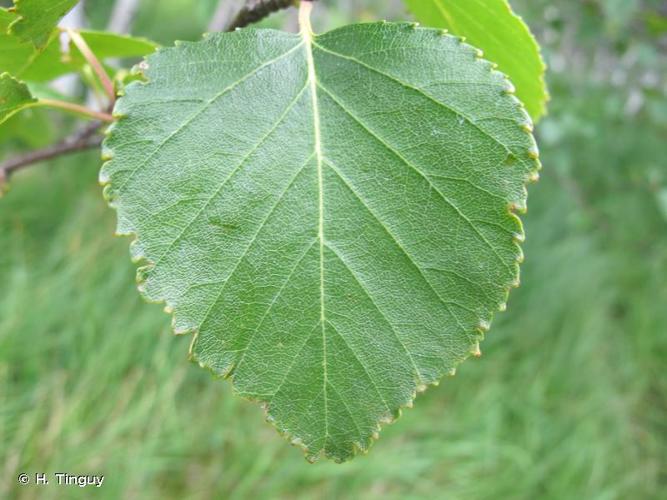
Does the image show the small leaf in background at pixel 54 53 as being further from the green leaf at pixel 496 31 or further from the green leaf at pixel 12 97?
the green leaf at pixel 496 31

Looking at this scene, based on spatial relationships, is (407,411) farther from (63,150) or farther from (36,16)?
(36,16)

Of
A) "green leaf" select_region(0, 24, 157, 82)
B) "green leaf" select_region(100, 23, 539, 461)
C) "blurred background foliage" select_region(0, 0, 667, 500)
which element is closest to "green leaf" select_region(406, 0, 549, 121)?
"green leaf" select_region(100, 23, 539, 461)

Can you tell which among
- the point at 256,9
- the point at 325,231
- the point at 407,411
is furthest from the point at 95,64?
the point at 407,411

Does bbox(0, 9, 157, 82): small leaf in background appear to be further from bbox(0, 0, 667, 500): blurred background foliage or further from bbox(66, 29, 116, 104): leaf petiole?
bbox(0, 0, 667, 500): blurred background foliage

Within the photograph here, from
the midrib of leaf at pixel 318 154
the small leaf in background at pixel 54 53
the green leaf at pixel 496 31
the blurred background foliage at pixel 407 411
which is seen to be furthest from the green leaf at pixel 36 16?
the blurred background foliage at pixel 407 411

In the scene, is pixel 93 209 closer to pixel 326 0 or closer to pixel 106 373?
pixel 106 373

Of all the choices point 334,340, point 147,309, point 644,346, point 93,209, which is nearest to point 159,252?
point 334,340
